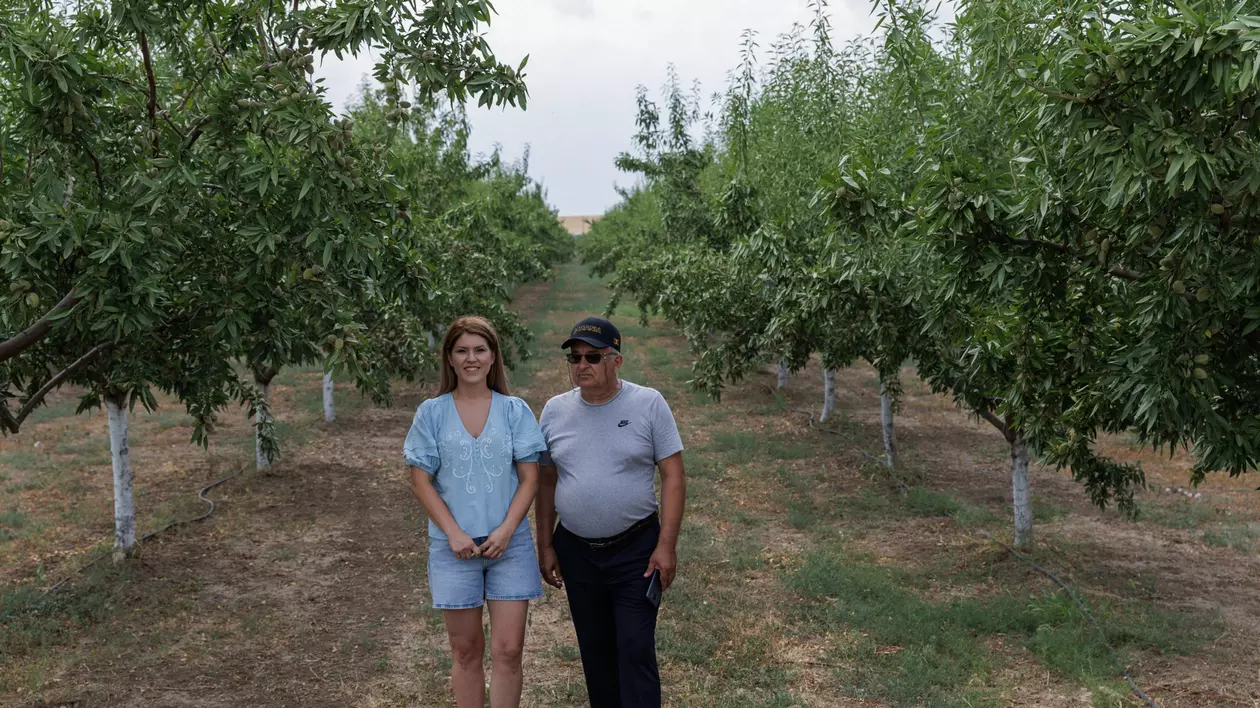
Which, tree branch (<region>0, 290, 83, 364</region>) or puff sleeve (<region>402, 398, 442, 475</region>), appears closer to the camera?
puff sleeve (<region>402, 398, 442, 475</region>)

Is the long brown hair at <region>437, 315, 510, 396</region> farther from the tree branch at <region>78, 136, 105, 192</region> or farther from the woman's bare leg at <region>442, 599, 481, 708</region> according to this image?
the tree branch at <region>78, 136, 105, 192</region>

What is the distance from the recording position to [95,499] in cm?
1239

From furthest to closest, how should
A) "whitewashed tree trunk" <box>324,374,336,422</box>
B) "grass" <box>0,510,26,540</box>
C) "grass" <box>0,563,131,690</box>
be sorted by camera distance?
"whitewashed tree trunk" <box>324,374,336,422</box>
"grass" <box>0,510,26,540</box>
"grass" <box>0,563,131,690</box>

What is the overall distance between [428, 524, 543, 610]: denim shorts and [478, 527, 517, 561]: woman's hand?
83 millimetres

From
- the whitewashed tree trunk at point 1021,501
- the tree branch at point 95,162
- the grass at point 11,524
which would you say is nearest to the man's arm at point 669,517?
the tree branch at point 95,162

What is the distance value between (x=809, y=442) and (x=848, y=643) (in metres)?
9.32

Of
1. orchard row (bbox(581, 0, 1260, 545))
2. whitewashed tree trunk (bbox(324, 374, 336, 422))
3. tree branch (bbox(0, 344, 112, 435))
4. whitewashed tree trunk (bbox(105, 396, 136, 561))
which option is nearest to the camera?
orchard row (bbox(581, 0, 1260, 545))

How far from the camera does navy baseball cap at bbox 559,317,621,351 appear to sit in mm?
4055

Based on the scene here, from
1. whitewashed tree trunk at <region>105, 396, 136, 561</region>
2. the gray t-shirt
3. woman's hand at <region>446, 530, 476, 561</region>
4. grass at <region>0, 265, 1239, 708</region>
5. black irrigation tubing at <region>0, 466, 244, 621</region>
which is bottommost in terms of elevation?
grass at <region>0, 265, 1239, 708</region>

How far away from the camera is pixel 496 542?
3.99 m

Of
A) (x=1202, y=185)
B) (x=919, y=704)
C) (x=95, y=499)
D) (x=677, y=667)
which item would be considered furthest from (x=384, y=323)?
(x=1202, y=185)

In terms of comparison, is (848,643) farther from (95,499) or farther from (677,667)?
(95,499)

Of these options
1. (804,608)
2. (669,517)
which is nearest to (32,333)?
(669,517)

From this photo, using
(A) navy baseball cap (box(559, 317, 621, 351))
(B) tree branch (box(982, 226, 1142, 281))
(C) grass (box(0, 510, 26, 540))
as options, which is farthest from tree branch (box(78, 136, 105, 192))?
(C) grass (box(0, 510, 26, 540))
